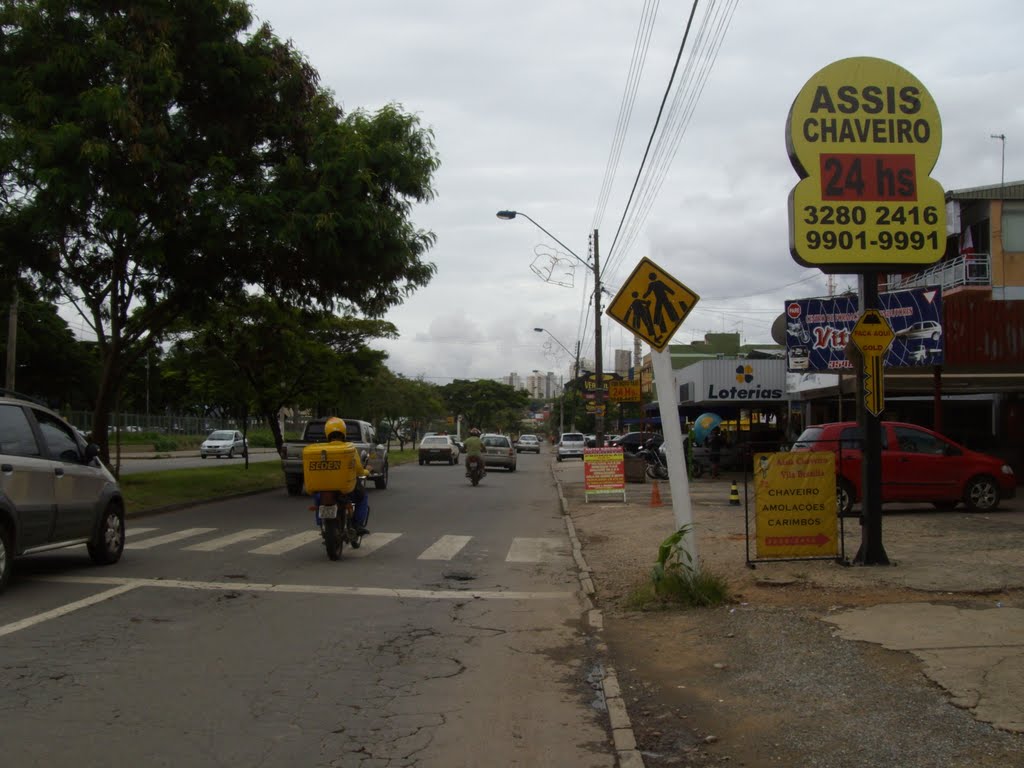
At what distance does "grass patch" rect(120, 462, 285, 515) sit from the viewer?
59.5ft

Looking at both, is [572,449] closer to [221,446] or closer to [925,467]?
[221,446]

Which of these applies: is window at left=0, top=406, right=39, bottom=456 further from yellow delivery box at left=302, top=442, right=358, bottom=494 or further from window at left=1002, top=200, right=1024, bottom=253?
window at left=1002, top=200, right=1024, bottom=253

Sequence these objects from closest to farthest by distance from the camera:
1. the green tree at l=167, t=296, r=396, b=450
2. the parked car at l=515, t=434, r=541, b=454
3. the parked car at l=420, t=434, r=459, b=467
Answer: the green tree at l=167, t=296, r=396, b=450 < the parked car at l=420, t=434, r=459, b=467 < the parked car at l=515, t=434, r=541, b=454

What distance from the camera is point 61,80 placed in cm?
1606

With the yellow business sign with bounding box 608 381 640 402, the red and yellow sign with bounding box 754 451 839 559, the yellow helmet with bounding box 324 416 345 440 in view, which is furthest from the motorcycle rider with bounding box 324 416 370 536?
the yellow business sign with bounding box 608 381 640 402

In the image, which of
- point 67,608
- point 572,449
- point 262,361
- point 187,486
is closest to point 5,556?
point 67,608

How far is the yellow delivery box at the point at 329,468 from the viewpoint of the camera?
1098cm

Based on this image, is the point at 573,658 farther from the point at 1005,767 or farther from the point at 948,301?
the point at 948,301

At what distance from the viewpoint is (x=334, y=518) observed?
36.6 ft

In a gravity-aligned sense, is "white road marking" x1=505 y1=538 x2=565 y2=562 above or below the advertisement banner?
below

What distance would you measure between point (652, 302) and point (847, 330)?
12.9m

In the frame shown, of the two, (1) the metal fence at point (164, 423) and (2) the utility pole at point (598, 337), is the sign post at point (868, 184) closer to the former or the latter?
(2) the utility pole at point (598, 337)

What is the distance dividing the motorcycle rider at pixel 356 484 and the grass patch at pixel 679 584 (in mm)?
4332

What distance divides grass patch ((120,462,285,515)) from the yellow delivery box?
23.9ft
